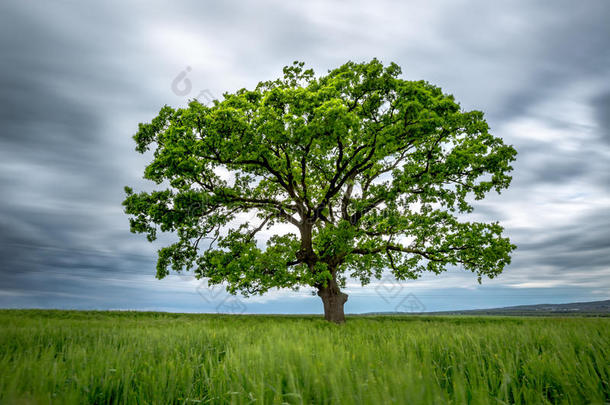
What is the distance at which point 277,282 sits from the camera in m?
17.7

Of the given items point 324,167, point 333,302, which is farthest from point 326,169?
point 333,302

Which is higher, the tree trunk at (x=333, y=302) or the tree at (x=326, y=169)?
the tree at (x=326, y=169)

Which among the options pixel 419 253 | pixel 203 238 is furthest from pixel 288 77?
pixel 419 253

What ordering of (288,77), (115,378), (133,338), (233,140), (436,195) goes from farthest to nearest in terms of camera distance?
(288,77)
(436,195)
(233,140)
(133,338)
(115,378)

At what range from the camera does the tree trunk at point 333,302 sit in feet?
65.1

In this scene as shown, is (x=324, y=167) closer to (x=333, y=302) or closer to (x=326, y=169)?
(x=326, y=169)

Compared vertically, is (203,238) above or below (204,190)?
below

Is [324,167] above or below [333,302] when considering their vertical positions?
above

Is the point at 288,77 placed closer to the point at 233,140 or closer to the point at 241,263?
the point at 233,140

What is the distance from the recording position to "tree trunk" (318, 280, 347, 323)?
19844mm

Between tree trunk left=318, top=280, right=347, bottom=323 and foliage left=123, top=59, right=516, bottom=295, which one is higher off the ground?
foliage left=123, top=59, right=516, bottom=295

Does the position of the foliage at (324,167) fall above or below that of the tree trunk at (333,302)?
above

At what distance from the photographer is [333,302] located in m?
20.0

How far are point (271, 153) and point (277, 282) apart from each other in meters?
7.00
